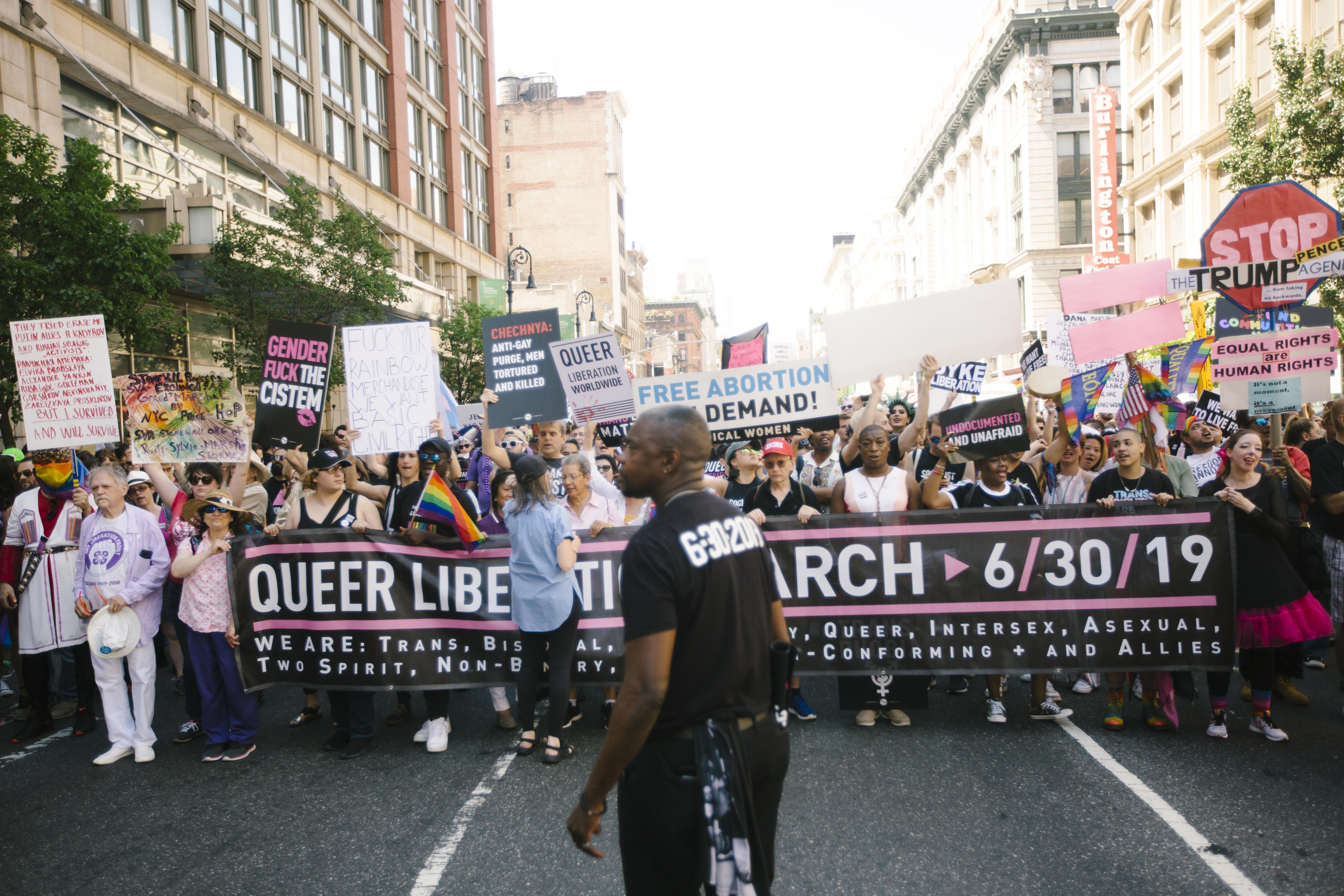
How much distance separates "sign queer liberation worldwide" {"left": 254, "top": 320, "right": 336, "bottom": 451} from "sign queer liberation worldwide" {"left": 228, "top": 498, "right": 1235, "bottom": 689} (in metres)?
1.45

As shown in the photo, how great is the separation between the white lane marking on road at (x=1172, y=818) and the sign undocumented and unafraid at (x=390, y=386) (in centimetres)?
520

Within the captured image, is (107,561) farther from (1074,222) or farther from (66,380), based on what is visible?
(1074,222)

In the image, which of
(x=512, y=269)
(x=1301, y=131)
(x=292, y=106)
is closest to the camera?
(x=1301, y=131)

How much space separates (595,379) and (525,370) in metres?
0.76

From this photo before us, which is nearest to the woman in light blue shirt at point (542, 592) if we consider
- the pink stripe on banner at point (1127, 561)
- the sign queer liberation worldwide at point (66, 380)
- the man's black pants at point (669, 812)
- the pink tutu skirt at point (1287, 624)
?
the man's black pants at point (669, 812)

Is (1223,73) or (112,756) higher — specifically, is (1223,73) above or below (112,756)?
above

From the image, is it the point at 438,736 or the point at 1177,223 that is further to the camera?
the point at 1177,223

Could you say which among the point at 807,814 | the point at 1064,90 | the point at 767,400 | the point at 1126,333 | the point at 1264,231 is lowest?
the point at 807,814

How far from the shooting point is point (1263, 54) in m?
25.3

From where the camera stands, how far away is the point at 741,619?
244 centimetres

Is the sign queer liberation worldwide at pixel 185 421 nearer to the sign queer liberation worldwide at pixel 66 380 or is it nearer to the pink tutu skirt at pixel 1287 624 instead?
the sign queer liberation worldwide at pixel 66 380

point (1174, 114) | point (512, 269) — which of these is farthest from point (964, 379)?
point (1174, 114)

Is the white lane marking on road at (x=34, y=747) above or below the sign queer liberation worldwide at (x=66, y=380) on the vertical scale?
below

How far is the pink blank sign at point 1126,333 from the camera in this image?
23.4 ft
